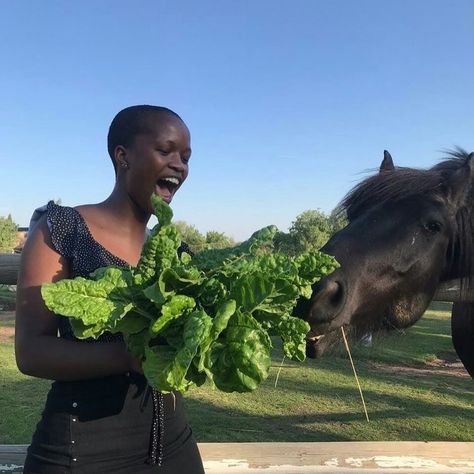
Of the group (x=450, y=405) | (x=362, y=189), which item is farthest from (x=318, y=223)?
(x=362, y=189)

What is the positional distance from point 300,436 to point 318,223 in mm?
29771

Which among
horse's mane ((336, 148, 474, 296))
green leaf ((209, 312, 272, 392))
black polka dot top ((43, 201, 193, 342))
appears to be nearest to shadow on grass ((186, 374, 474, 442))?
horse's mane ((336, 148, 474, 296))

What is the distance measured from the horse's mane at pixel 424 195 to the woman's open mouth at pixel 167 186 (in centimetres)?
147

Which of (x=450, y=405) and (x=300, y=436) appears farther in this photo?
(x=450, y=405)

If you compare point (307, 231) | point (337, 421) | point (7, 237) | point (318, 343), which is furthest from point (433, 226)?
point (7, 237)

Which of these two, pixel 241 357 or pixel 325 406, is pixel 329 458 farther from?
pixel 325 406

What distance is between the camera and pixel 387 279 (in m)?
2.67

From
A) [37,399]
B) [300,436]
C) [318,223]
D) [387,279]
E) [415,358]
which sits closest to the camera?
[387,279]

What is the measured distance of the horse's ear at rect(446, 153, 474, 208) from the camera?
2854mm

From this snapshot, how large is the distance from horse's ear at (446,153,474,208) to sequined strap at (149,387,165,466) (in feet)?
6.63

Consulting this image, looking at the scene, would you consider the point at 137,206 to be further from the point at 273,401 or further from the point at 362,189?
the point at 273,401

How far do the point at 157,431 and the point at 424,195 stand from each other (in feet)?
6.40

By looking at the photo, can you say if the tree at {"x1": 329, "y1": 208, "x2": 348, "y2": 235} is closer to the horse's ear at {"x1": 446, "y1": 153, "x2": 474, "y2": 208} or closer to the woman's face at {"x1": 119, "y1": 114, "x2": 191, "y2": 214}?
the horse's ear at {"x1": 446, "y1": 153, "x2": 474, "y2": 208}

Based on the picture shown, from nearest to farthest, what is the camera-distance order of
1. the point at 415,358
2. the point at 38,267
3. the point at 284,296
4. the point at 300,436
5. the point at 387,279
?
the point at 284,296, the point at 38,267, the point at 387,279, the point at 300,436, the point at 415,358
